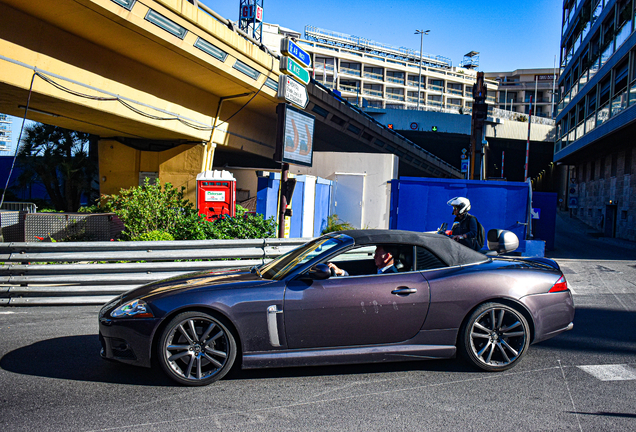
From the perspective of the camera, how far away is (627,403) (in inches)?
141

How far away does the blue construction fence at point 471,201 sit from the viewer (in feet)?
41.5

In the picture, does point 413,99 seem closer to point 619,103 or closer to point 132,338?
point 619,103

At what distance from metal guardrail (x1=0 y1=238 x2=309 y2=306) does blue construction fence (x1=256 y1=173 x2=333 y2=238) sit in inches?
Answer: 204

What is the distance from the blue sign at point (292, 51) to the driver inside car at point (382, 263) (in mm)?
5730

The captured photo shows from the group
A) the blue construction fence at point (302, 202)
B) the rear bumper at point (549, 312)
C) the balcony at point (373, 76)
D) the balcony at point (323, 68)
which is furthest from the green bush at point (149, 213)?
the balcony at point (373, 76)

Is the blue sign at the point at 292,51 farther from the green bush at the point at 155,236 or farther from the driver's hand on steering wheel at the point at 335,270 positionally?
the driver's hand on steering wheel at the point at 335,270

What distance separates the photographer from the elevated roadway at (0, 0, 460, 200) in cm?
1043

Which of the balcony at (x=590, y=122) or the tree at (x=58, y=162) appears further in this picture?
the balcony at (x=590, y=122)

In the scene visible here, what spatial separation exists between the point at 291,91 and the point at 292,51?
75cm

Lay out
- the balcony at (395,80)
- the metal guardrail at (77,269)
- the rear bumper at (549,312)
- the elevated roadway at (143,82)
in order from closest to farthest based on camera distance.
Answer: the rear bumper at (549,312)
the metal guardrail at (77,269)
the elevated roadway at (143,82)
the balcony at (395,80)

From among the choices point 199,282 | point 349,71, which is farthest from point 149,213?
point 349,71

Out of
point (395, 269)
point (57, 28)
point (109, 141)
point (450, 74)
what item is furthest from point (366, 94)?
point (395, 269)

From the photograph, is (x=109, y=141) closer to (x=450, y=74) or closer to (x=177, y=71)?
(x=177, y=71)

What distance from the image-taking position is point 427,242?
14.8 ft
